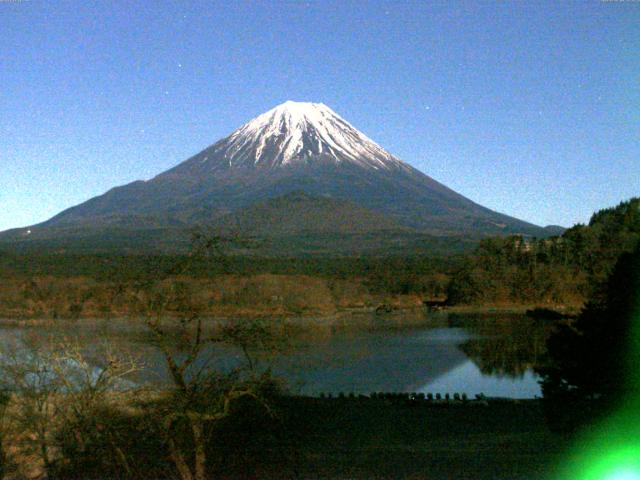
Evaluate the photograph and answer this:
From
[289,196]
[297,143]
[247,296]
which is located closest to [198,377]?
[247,296]

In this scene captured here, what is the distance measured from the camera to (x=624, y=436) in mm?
7395

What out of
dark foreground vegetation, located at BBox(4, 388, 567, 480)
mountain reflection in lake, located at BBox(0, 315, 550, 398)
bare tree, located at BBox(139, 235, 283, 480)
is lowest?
mountain reflection in lake, located at BBox(0, 315, 550, 398)

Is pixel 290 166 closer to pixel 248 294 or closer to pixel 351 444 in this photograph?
pixel 248 294

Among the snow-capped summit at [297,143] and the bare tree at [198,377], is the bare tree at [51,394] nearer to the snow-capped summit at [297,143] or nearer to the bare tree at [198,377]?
the bare tree at [198,377]

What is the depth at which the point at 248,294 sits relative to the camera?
96.4ft

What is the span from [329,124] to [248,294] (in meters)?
95.4

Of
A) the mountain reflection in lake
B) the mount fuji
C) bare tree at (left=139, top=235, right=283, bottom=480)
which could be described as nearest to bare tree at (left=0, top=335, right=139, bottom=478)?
bare tree at (left=139, top=235, right=283, bottom=480)

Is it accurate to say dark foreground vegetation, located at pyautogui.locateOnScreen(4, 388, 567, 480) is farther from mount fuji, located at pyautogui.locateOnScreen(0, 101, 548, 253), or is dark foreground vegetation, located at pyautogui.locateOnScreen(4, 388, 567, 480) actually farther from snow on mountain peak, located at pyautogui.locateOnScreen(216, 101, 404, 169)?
snow on mountain peak, located at pyautogui.locateOnScreen(216, 101, 404, 169)

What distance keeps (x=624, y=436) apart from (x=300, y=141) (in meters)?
109

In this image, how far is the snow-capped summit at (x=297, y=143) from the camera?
370 feet

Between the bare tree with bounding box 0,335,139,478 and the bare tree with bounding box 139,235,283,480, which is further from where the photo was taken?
the bare tree with bounding box 0,335,139,478

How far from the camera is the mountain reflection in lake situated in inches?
691

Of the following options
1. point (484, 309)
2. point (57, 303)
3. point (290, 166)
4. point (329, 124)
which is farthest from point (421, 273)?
point (329, 124)

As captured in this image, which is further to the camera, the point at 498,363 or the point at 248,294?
the point at 248,294
